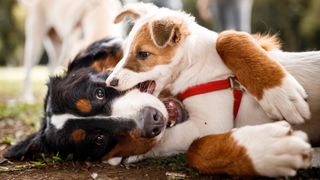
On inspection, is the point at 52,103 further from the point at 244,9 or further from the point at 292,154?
the point at 244,9

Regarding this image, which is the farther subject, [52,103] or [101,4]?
[101,4]

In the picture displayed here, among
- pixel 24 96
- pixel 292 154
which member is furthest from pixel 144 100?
pixel 24 96

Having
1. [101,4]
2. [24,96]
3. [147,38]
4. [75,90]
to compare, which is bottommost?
[24,96]

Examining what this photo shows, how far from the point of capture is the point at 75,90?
325 cm

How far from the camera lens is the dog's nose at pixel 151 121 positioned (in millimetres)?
2730

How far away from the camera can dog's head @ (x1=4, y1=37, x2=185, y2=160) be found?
2.81m

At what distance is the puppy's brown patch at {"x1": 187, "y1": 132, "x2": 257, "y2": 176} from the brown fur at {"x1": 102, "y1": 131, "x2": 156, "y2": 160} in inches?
12.7

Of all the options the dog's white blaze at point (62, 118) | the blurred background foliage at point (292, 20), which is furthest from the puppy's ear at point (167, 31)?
the blurred background foliage at point (292, 20)

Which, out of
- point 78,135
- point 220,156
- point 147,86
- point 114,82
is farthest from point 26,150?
point 220,156

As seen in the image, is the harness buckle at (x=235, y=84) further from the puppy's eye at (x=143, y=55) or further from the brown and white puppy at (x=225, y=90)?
the puppy's eye at (x=143, y=55)

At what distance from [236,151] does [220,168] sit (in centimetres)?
14

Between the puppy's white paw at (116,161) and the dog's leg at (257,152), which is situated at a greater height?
the dog's leg at (257,152)

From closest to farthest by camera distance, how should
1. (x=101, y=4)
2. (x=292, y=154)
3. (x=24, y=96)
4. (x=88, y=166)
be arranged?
(x=292, y=154)
(x=88, y=166)
(x=101, y=4)
(x=24, y=96)

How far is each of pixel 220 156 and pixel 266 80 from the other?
560mm
